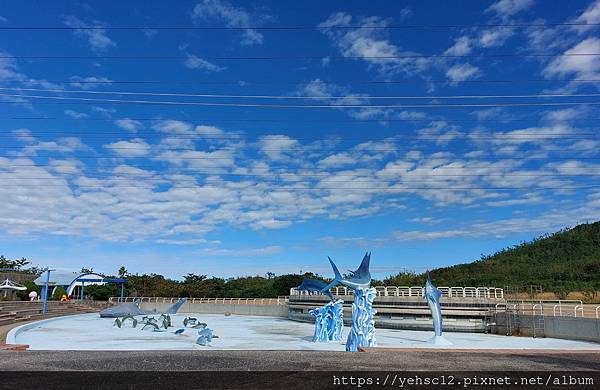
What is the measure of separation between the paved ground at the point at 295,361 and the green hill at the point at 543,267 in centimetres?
4613

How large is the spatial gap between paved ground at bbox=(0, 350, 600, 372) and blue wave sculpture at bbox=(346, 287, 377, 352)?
4.00m

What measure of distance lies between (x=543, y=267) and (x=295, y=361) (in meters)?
75.6

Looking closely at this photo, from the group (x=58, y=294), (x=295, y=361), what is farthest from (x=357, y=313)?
(x=58, y=294)

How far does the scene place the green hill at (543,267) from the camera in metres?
60.9

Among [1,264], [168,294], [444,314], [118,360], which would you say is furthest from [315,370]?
[1,264]

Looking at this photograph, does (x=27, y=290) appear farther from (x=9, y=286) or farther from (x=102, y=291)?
(x=102, y=291)

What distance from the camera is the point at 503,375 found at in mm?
10102

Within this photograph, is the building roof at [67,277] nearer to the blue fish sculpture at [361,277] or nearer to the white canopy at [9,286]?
the white canopy at [9,286]

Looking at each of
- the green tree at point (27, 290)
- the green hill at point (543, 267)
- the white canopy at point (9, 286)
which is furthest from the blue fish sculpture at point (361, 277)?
the green hill at point (543, 267)

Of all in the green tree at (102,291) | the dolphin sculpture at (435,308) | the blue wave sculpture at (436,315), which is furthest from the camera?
the green tree at (102,291)

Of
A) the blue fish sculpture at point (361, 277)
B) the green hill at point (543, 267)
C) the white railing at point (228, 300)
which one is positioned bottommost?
the white railing at point (228, 300)

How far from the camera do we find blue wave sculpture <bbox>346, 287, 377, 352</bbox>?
1805 cm

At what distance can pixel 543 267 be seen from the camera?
249 ft

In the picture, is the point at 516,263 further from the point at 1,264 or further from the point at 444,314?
the point at 1,264
